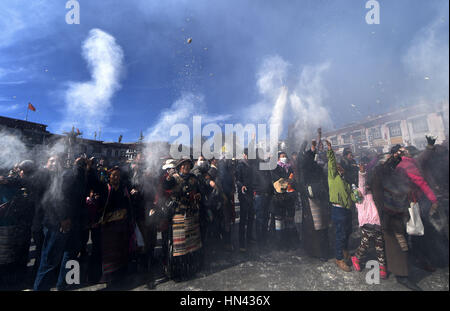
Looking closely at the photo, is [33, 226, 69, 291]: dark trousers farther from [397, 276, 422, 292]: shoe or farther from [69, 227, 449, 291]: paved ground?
[397, 276, 422, 292]: shoe

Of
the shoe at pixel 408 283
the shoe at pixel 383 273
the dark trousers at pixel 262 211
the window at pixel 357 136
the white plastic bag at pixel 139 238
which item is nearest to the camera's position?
the shoe at pixel 408 283

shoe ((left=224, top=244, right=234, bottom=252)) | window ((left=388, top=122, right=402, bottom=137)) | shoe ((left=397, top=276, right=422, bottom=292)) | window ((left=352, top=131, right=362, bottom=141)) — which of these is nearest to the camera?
shoe ((left=397, top=276, right=422, bottom=292))

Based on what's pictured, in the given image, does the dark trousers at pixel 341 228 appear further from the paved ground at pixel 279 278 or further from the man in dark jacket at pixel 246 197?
the man in dark jacket at pixel 246 197

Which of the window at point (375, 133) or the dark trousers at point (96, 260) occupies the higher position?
the window at point (375, 133)

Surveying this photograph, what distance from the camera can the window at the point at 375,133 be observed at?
1083 inches

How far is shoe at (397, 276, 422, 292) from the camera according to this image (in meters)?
3.11

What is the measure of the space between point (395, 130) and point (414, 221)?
97.4 feet

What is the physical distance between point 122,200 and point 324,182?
192 inches

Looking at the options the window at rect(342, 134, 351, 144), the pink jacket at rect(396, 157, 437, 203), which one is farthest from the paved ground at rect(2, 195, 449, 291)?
the window at rect(342, 134, 351, 144)

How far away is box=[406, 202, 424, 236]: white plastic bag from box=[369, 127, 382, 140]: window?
103ft

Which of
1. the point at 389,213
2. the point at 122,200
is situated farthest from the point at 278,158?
the point at 122,200

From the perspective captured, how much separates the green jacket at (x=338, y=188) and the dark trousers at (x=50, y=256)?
5.62 m

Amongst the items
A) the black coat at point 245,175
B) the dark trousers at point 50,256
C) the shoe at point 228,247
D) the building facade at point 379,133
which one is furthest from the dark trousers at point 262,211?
the building facade at point 379,133
